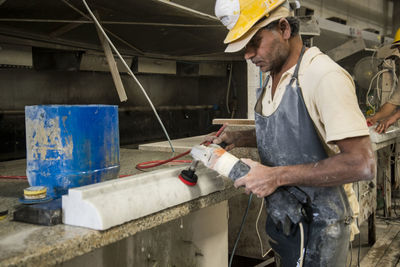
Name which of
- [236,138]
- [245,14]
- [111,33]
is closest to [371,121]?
[236,138]

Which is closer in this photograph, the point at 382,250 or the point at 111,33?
the point at 111,33

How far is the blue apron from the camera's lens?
4.80 feet

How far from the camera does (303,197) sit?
4.99 feet

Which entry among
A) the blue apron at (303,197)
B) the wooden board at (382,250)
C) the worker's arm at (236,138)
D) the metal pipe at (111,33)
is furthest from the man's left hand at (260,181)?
the wooden board at (382,250)

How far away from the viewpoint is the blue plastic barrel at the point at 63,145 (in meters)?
1.31

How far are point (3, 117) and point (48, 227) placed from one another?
2.55 m

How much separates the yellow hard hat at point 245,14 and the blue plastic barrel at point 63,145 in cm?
59

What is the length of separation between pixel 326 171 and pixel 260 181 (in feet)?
0.74

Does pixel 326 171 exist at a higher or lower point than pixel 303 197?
higher

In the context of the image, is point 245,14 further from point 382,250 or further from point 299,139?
point 382,250

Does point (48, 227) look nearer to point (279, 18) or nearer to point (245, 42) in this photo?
point (245, 42)

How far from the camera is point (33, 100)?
3.63 m

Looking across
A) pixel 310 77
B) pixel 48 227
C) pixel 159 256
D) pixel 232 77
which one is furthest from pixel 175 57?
pixel 48 227

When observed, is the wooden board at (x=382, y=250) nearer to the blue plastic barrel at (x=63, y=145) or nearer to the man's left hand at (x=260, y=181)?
the man's left hand at (x=260, y=181)
